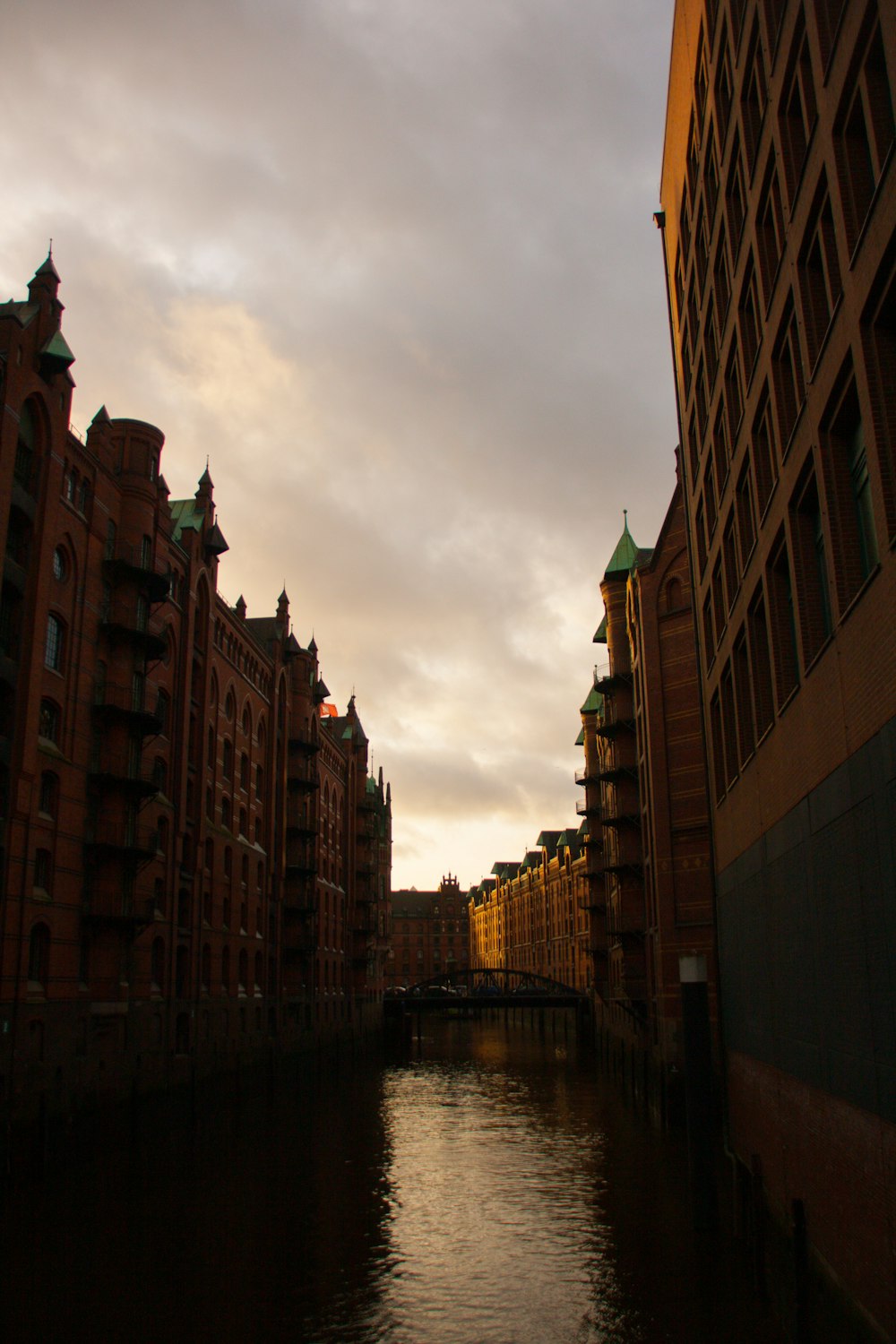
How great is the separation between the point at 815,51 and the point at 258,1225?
71.7 feet

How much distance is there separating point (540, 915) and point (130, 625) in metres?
91.8

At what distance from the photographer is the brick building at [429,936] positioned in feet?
551

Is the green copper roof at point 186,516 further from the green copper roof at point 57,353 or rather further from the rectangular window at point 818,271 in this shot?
the rectangular window at point 818,271

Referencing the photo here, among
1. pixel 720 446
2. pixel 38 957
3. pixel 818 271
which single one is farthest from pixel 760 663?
pixel 38 957

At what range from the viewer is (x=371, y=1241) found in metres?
20.1

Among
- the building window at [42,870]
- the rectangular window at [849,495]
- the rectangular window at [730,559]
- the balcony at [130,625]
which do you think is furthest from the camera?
the balcony at [130,625]

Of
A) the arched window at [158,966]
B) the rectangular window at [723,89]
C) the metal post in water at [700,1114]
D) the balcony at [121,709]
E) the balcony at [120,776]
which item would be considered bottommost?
the metal post in water at [700,1114]

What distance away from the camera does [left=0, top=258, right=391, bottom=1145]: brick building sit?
3089 centimetres

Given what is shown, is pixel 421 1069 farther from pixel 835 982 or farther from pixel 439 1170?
pixel 835 982

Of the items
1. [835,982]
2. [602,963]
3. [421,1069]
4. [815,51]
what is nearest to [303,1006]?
[421,1069]

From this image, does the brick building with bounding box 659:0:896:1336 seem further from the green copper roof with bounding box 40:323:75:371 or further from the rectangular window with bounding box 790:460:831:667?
the green copper roof with bounding box 40:323:75:371

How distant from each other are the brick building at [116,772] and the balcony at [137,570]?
0.09 meters

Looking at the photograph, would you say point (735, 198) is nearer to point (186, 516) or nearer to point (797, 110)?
point (797, 110)

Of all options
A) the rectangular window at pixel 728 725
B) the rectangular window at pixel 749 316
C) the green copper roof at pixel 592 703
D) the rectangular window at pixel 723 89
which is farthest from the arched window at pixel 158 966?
the green copper roof at pixel 592 703
